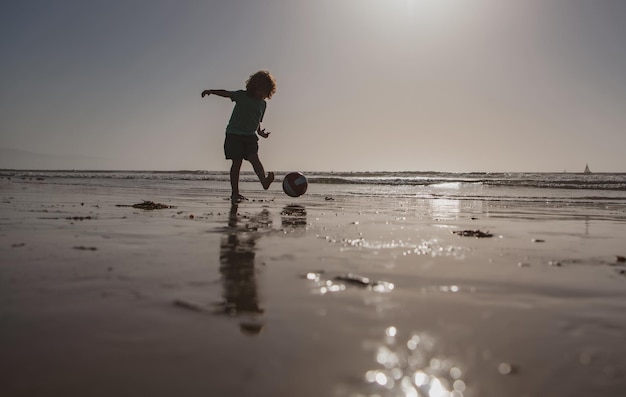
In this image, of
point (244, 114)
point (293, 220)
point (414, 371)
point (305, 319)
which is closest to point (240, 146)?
point (244, 114)

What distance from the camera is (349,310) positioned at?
5.87 feet

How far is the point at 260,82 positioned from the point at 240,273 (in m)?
6.55

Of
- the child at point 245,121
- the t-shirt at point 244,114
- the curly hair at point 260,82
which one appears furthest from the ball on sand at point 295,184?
the curly hair at point 260,82

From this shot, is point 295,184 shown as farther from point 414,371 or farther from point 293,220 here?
point 414,371

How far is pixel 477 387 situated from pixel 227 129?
7846 millimetres

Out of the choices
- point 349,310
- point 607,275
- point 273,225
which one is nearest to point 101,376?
point 349,310

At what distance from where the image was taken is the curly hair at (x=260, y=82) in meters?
8.41

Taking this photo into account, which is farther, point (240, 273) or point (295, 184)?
point (295, 184)

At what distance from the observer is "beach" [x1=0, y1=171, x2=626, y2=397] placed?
1213mm

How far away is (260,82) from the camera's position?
331 inches

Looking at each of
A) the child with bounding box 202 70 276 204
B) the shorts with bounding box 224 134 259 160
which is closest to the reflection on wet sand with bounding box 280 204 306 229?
the child with bounding box 202 70 276 204

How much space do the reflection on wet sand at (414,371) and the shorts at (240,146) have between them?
7301 millimetres

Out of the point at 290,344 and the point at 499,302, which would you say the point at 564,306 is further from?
the point at 290,344

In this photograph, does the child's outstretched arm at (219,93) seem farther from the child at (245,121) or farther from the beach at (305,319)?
the beach at (305,319)
